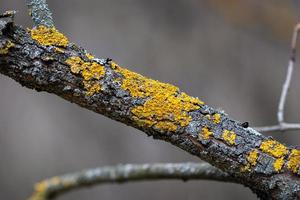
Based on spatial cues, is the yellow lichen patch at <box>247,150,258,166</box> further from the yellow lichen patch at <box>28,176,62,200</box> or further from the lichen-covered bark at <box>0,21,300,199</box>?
the yellow lichen patch at <box>28,176,62,200</box>

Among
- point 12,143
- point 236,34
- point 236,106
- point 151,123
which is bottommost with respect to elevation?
point 151,123

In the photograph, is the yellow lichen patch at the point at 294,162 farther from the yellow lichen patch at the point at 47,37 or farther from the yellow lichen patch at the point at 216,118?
the yellow lichen patch at the point at 47,37

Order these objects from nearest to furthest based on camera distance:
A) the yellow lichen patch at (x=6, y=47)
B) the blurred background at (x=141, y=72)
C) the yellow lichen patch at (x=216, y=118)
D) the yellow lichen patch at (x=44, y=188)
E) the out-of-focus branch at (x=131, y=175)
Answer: the yellow lichen patch at (x=6, y=47) → the yellow lichen patch at (x=216, y=118) → the out-of-focus branch at (x=131, y=175) → the yellow lichen patch at (x=44, y=188) → the blurred background at (x=141, y=72)

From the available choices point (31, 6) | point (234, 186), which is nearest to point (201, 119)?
point (31, 6)

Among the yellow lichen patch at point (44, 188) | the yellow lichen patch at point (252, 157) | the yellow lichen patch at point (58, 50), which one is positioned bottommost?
the yellow lichen patch at point (252, 157)

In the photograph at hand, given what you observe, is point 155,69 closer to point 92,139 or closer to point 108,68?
point 92,139

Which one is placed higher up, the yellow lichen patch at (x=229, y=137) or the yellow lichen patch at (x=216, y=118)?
the yellow lichen patch at (x=216, y=118)

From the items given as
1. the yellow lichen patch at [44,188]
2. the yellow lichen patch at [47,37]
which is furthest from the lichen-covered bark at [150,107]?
the yellow lichen patch at [44,188]
